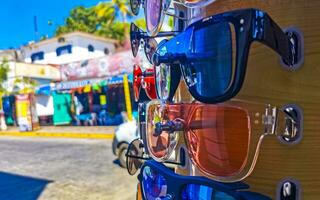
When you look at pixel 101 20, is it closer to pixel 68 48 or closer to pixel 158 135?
pixel 68 48

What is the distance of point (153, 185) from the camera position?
1.11 metres

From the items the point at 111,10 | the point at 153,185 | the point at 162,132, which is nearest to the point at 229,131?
the point at 162,132

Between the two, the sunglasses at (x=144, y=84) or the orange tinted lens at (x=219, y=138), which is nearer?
the orange tinted lens at (x=219, y=138)

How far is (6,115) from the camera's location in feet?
69.1

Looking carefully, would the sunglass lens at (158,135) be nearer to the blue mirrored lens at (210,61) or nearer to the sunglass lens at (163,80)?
the sunglass lens at (163,80)

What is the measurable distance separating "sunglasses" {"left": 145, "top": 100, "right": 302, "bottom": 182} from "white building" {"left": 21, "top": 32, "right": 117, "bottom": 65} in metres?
25.0

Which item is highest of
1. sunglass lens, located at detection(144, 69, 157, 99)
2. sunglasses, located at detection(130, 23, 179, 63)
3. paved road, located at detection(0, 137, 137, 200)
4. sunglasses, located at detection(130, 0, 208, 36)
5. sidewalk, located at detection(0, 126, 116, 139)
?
sunglasses, located at detection(130, 0, 208, 36)

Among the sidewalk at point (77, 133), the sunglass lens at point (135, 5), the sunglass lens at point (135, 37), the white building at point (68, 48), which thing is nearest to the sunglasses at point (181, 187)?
the sunglass lens at point (135, 37)

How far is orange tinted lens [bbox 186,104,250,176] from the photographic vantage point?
76 centimetres

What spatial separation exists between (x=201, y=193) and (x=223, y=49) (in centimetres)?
34

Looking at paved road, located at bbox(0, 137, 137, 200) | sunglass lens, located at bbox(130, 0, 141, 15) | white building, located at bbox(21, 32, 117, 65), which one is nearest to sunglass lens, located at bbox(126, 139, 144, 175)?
sunglass lens, located at bbox(130, 0, 141, 15)

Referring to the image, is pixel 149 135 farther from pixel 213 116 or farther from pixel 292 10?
pixel 292 10

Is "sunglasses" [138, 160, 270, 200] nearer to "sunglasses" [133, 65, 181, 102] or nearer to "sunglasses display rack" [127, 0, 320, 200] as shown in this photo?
"sunglasses display rack" [127, 0, 320, 200]

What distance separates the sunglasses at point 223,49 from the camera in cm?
63
